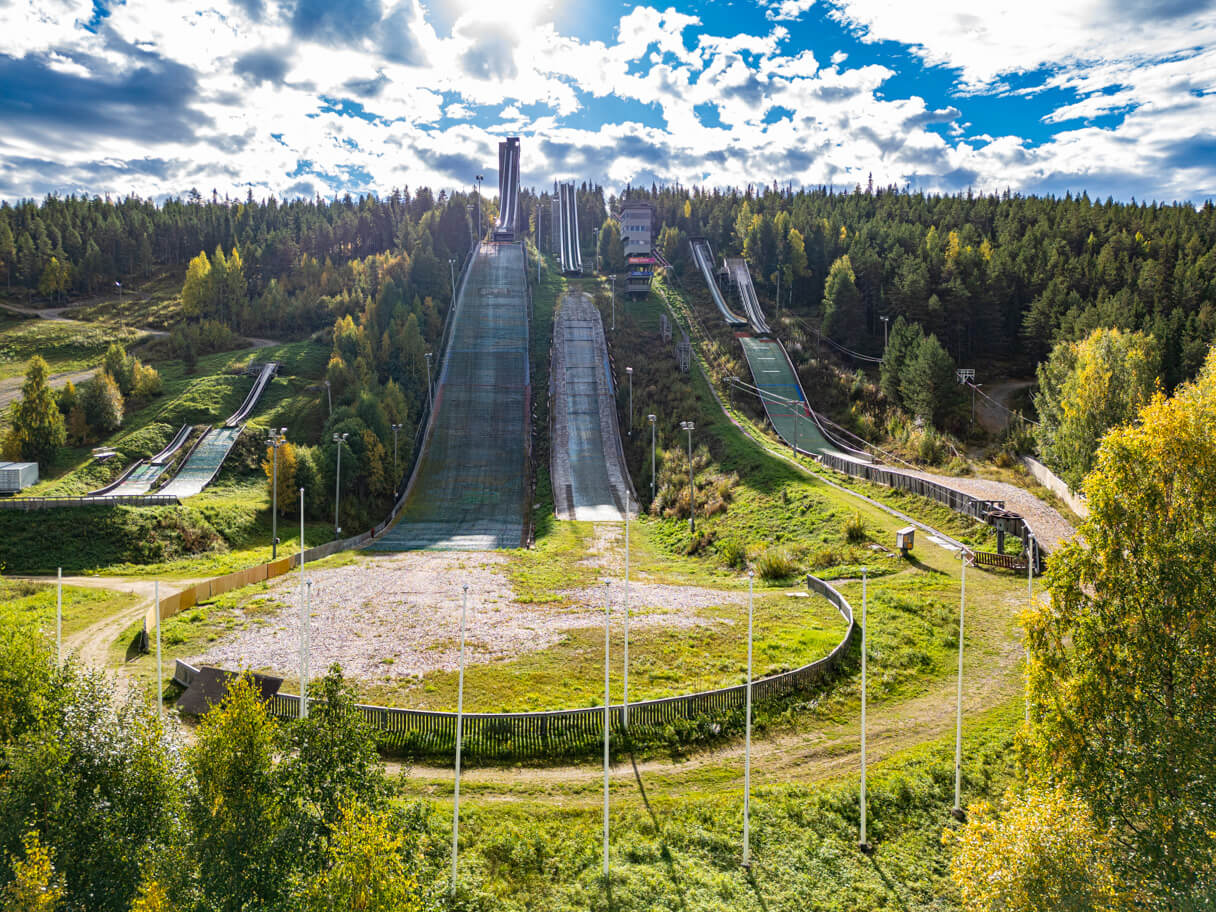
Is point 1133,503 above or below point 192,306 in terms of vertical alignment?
below

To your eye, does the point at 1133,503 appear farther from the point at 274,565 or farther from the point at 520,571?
the point at 274,565

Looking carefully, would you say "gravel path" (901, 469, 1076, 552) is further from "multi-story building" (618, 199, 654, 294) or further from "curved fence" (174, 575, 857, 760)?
"multi-story building" (618, 199, 654, 294)

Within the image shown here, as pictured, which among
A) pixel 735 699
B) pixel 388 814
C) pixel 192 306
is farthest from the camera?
pixel 192 306

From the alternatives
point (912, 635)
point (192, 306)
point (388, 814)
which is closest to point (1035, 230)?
point (912, 635)

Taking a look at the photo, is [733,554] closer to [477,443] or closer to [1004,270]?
[477,443]

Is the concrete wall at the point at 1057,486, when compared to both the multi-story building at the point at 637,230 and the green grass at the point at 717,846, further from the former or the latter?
the multi-story building at the point at 637,230

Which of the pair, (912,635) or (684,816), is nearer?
(684,816)

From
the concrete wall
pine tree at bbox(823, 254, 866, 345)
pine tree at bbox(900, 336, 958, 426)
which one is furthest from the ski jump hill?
pine tree at bbox(823, 254, 866, 345)
